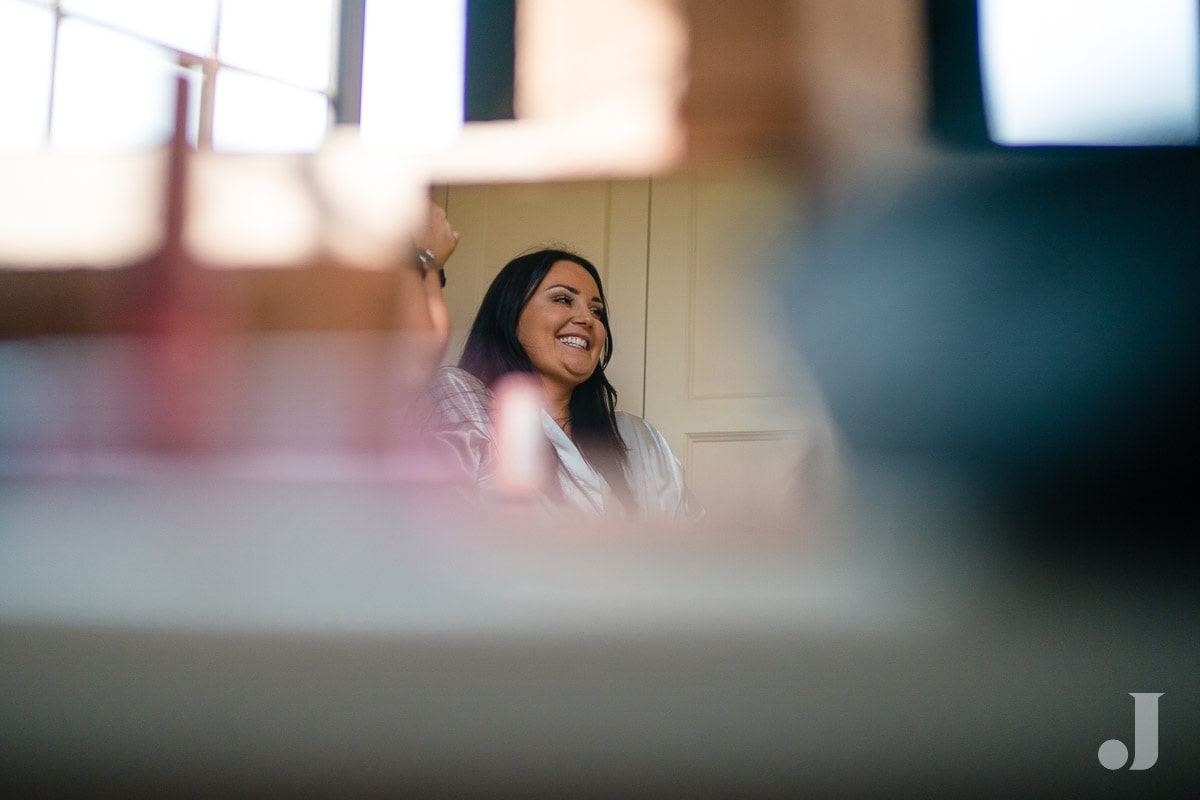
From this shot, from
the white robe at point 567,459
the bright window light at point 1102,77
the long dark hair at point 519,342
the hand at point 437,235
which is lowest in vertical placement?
the white robe at point 567,459

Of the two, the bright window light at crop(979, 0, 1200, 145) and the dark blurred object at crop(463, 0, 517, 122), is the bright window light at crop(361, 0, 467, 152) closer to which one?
the dark blurred object at crop(463, 0, 517, 122)

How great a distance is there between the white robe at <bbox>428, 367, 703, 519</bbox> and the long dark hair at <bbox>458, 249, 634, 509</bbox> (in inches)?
0.4

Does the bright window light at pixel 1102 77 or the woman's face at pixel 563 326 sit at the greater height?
the bright window light at pixel 1102 77

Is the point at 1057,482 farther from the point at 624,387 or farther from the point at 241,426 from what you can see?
the point at 241,426

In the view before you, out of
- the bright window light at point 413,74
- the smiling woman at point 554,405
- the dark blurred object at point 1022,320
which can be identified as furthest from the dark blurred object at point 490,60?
the dark blurred object at point 1022,320

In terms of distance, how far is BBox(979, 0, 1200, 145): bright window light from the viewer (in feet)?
2.18

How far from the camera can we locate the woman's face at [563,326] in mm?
668

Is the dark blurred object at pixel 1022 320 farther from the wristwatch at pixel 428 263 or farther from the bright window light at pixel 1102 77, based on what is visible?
the wristwatch at pixel 428 263

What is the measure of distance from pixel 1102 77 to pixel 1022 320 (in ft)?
0.54

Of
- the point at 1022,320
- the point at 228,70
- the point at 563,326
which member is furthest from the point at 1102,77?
the point at 228,70

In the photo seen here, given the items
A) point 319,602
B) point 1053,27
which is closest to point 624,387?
point 319,602

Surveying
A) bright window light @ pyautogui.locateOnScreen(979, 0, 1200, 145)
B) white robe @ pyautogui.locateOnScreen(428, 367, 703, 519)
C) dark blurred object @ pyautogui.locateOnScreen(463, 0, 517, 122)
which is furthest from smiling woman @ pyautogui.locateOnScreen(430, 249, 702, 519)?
bright window light @ pyautogui.locateOnScreen(979, 0, 1200, 145)

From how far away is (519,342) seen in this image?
68 centimetres

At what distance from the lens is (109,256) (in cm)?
73
